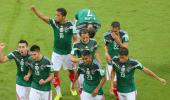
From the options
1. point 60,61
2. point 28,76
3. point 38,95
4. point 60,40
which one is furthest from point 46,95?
point 60,40

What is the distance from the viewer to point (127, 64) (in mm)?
8766

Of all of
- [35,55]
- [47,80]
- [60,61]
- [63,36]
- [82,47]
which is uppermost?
[63,36]

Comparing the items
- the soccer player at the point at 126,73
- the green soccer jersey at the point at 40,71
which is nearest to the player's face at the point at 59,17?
the green soccer jersey at the point at 40,71

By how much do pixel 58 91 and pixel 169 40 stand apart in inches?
194

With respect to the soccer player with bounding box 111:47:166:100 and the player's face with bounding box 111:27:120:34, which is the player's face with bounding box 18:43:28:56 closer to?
the soccer player with bounding box 111:47:166:100

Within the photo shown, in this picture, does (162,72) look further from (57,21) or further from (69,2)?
(69,2)

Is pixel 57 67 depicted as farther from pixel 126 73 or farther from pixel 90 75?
pixel 126 73

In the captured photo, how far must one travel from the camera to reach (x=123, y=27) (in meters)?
15.1

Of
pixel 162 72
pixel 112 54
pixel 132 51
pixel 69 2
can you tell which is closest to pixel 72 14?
pixel 69 2

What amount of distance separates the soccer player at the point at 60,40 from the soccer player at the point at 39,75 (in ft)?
4.37

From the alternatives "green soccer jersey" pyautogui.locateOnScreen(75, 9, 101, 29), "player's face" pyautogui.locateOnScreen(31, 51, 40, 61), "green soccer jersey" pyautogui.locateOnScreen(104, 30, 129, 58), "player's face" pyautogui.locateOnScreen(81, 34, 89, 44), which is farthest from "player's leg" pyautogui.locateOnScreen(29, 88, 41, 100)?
"green soccer jersey" pyautogui.locateOnScreen(75, 9, 101, 29)

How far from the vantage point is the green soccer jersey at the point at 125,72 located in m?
8.77

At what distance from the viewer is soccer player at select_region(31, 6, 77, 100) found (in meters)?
10.2

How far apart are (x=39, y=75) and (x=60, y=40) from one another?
1673 millimetres
